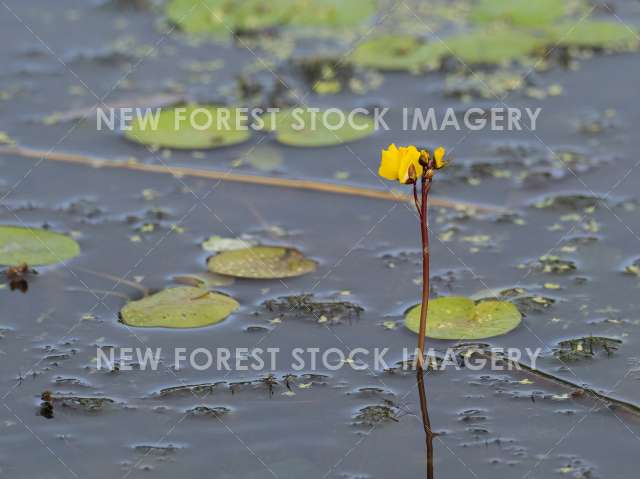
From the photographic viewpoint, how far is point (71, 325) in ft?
15.0

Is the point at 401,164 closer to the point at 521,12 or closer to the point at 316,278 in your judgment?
the point at 316,278

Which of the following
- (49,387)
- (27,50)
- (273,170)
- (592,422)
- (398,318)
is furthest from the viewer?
(27,50)

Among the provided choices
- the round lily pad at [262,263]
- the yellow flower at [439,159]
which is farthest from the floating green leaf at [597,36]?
the yellow flower at [439,159]

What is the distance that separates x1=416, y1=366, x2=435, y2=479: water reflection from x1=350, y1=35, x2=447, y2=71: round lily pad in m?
3.09

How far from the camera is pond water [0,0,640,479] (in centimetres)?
382

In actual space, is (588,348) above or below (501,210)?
below

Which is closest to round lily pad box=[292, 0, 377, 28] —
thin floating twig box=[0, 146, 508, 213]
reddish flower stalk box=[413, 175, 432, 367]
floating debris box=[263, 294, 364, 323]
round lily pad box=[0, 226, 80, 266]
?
thin floating twig box=[0, 146, 508, 213]

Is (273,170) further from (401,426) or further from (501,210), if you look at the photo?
(401,426)

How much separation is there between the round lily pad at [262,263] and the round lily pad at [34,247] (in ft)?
2.01

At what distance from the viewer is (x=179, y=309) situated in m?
4.51

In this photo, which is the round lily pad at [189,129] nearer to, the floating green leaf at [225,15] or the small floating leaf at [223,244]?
the small floating leaf at [223,244]

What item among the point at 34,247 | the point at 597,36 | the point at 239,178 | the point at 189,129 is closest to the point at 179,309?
the point at 34,247

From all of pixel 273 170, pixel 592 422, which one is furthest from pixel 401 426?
pixel 273 170

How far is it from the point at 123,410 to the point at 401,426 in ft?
3.07
